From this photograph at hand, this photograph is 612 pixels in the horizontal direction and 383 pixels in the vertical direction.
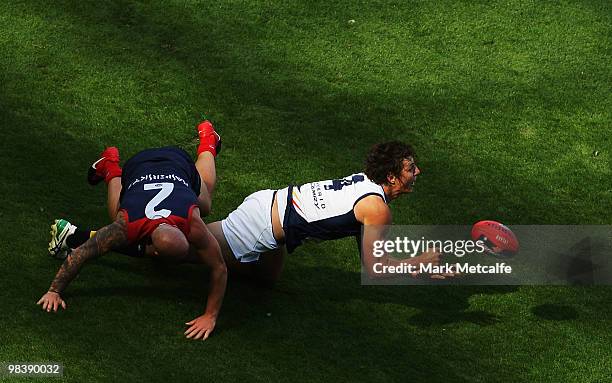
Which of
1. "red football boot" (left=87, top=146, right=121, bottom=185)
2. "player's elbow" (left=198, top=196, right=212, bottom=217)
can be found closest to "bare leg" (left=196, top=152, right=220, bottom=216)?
"player's elbow" (left=198, top=196, right=212, bottom=217)

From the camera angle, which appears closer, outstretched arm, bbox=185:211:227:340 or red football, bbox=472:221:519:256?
outstretched arm, bbox=185:211:227:340

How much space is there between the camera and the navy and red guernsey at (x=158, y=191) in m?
9.01

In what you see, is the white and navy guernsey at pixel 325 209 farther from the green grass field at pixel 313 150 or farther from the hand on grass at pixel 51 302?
the hand on grass at pixel 51 302

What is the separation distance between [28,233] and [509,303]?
428 centimetres

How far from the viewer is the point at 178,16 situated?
1435 centimetres

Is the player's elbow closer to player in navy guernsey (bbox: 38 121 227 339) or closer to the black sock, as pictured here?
player in navy guernsey (bbox: 38 121 227 339)

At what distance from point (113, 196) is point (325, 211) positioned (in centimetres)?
192

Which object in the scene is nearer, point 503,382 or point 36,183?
point 503,382

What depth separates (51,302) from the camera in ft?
30.0

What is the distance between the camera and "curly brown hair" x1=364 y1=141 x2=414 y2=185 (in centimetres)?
945

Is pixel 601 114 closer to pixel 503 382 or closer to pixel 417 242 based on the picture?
pixel 417 242

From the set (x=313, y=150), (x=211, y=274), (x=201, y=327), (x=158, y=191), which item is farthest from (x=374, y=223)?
(x=313, y=150)

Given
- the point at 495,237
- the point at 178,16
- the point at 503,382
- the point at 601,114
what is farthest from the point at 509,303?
the point at 178,16

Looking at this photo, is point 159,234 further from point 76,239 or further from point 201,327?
point 76,239
